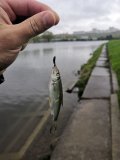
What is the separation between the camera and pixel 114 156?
6059mm

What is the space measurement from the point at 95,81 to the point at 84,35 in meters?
177

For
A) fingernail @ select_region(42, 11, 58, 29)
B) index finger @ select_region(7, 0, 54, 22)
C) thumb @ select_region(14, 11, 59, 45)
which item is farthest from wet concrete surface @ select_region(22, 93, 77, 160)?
fingernail @ select_region(42, 11, 58, 29)

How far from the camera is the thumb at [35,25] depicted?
1.80 m

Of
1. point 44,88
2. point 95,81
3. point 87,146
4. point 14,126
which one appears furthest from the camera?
point 44,88

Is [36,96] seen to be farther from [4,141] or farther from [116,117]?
[116,117]

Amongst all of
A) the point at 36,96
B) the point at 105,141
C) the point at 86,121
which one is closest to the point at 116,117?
the point at 86,121

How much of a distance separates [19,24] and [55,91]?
0.45m

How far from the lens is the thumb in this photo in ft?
5.92

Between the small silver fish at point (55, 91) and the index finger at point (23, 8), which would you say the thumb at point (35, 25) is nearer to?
the index finger at point (23, 8)

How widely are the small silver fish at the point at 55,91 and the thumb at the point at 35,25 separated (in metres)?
0.25

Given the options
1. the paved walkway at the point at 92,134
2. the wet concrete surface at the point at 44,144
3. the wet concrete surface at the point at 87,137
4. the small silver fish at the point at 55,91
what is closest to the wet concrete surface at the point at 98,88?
the paved walkway at the point at 92,134

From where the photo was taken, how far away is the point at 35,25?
1.87 m

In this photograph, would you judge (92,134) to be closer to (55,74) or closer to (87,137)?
(87,137)

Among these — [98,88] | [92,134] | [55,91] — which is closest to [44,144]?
[92,134]
